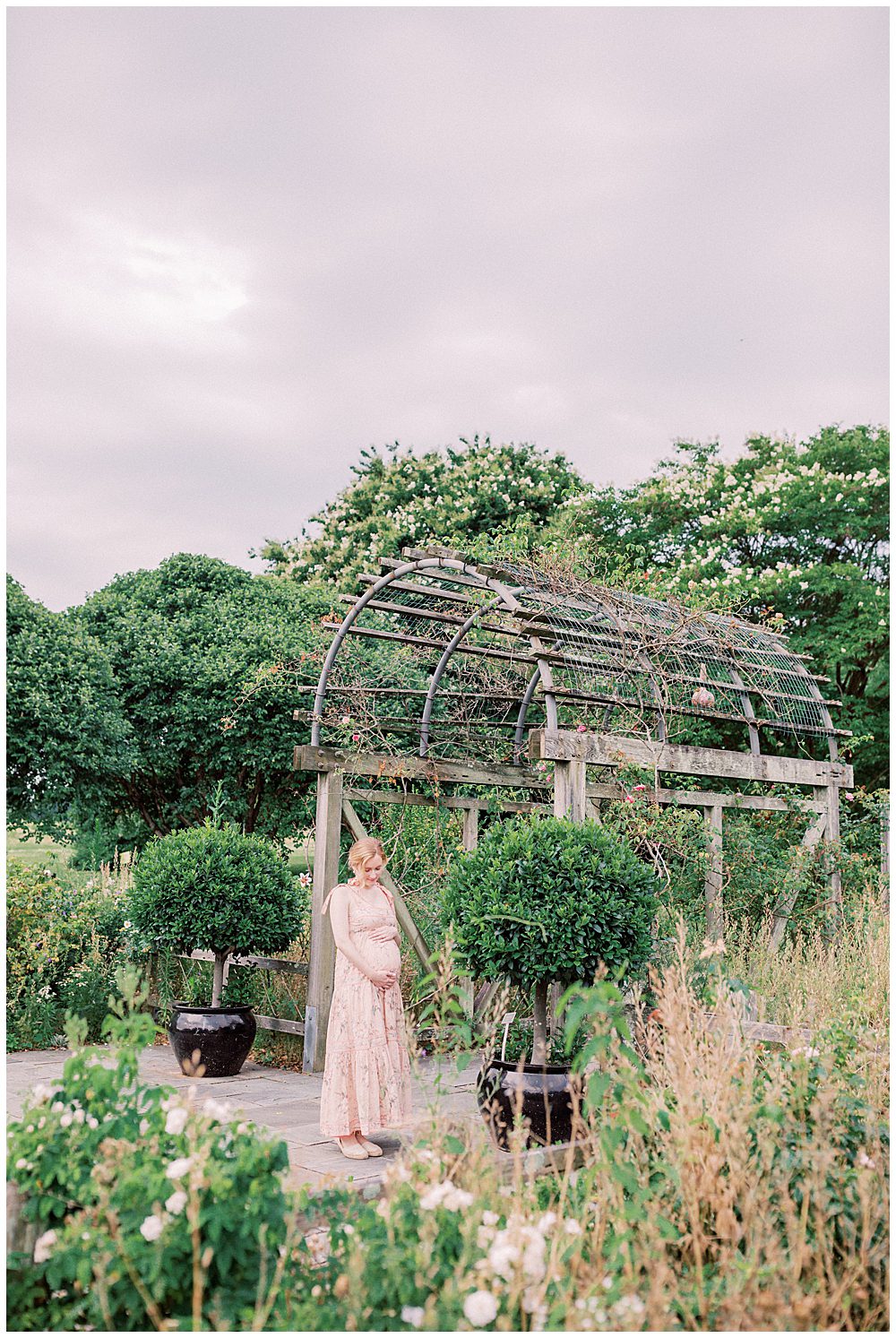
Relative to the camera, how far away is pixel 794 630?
12.8 metres

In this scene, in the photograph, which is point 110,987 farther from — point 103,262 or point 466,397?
point 466,397

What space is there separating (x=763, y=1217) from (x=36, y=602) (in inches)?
284

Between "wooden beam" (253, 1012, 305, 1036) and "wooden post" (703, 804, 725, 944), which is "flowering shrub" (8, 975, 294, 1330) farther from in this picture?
"wooden post" (703, 804, 725, 944)

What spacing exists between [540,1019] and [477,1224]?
7.50 feet

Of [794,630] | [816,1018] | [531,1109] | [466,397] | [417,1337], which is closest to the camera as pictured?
[417,1337]

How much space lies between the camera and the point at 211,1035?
6.14m

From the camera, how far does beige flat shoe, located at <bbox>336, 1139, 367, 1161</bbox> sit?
4645mm

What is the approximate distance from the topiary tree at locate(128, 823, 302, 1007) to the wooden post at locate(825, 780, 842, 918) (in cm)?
414

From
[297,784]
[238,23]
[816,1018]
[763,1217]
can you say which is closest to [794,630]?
[297,784]

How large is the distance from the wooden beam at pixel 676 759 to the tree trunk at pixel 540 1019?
136cm

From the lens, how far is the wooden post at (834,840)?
7660 millimetres

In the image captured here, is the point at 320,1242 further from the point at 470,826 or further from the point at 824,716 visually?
the point at 824,716

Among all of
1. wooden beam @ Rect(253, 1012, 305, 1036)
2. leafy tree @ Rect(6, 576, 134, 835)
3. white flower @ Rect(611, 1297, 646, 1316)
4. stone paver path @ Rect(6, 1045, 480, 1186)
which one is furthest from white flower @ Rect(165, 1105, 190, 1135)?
leafy tree @ Rect(6, 576, 134, 835)

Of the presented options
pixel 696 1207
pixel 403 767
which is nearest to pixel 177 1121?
pixel 696 1207
